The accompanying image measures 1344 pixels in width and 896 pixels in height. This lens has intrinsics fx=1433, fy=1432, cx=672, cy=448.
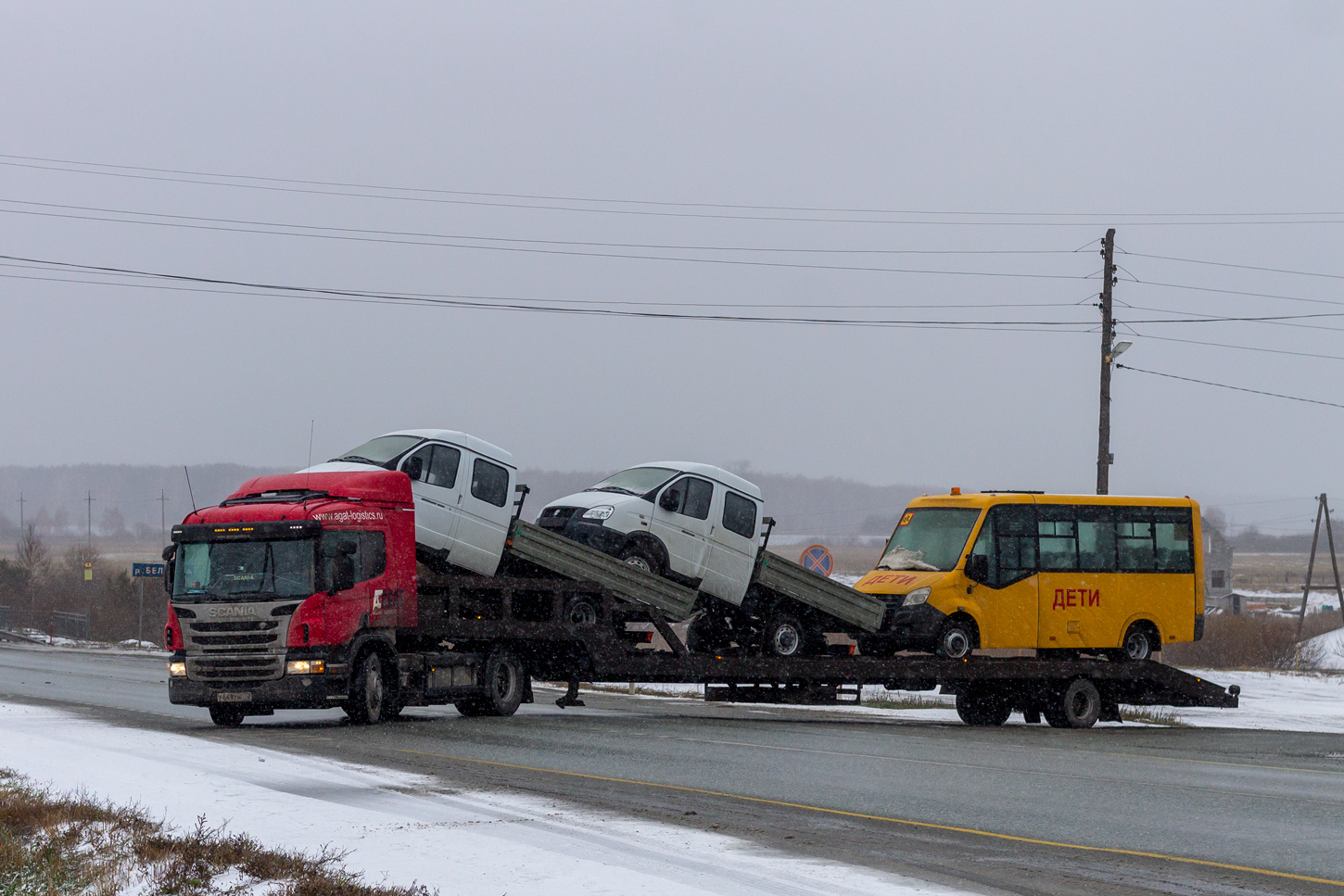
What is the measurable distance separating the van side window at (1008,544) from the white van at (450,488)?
7232mm

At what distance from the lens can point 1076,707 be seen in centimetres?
2206

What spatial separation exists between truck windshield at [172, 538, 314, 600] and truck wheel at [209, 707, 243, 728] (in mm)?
1797

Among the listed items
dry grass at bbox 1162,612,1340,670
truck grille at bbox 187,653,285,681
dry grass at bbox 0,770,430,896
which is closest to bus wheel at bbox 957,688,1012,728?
truck grille at bbox 187,653,285,681

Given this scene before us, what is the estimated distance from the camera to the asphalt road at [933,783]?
29.6 feet

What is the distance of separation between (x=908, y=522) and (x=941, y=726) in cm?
318

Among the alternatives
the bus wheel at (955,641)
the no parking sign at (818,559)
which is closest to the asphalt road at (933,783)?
the bus wheel at (955,641)

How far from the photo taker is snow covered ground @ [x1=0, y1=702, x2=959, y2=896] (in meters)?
7.97

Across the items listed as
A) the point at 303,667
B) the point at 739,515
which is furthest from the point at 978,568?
the point at 303,667

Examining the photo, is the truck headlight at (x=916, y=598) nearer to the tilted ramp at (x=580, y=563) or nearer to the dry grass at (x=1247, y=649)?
the tilted ramp at (x=580, y=563)

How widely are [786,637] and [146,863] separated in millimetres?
13899

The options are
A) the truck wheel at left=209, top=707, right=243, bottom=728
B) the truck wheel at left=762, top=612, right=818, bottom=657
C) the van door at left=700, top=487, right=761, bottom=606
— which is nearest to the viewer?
the truck wheel at left=209, top=707, right=243, bottom=728

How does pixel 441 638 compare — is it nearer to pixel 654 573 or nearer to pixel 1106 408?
pixel 654 573

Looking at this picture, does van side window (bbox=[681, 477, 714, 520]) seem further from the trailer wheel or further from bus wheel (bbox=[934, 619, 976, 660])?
the trailer wheel

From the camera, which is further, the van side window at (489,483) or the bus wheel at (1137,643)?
the bus wheel at (1137,643)
